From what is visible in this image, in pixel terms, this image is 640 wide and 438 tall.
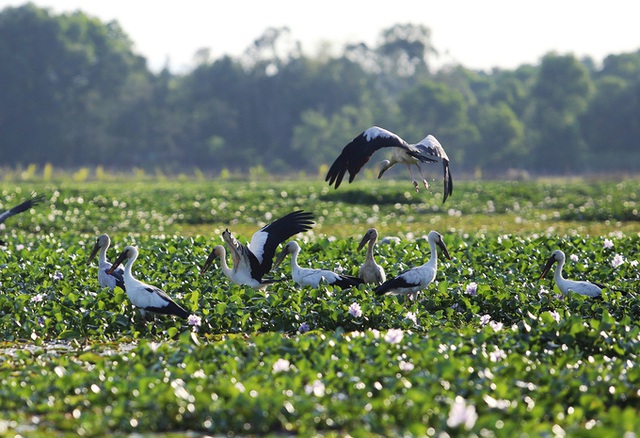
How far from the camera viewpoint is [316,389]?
616 cm

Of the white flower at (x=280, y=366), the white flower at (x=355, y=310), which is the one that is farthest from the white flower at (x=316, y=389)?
the white flower at (x=355, y=310)

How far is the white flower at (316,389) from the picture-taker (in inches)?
241

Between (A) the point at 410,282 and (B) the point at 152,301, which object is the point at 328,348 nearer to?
(B) the point at 152,301

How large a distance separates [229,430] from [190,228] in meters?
16.1

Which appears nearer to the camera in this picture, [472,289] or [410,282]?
[410,282]

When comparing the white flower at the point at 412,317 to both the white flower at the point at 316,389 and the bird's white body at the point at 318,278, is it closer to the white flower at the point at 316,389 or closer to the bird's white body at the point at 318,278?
the bird's white body at the point at 318,278

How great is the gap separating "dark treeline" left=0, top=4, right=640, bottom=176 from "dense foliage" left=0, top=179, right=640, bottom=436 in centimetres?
5201

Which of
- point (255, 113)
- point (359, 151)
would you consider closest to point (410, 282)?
point (359, 151)

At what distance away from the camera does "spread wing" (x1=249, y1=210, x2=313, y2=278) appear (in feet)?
34.5

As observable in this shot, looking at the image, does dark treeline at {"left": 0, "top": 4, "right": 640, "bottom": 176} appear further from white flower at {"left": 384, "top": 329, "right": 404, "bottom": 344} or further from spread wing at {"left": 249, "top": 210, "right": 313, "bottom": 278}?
white flower at {"left": 384, "top": 329, "right": 404, "bottom": 344}

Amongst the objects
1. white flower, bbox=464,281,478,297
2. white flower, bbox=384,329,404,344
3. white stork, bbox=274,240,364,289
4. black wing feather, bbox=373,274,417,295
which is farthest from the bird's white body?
white flower, bbox=384,329,404,344

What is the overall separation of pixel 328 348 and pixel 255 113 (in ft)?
208

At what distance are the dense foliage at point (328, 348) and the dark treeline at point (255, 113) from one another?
5201 centimetres

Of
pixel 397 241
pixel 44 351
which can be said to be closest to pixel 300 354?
pixel 44 351
